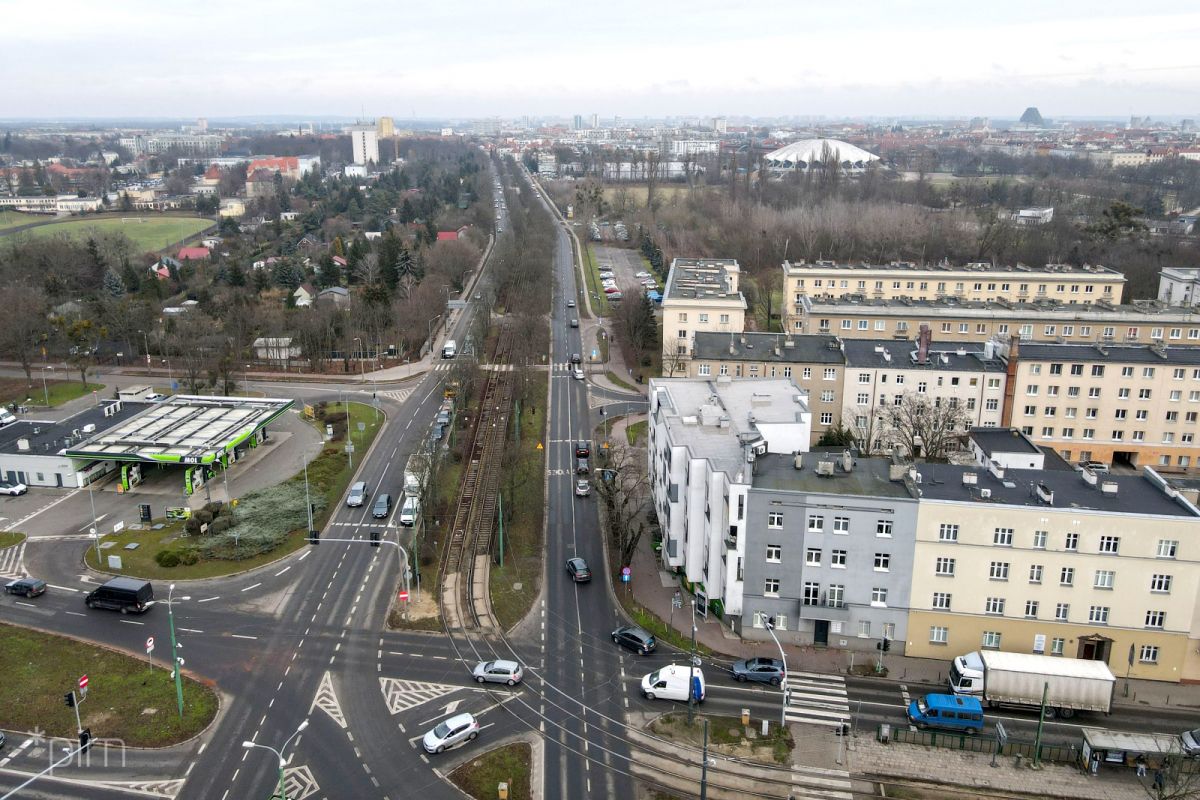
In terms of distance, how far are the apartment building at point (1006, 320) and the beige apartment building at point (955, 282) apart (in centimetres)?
749

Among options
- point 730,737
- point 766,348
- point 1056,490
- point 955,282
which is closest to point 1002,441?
point 1056,490

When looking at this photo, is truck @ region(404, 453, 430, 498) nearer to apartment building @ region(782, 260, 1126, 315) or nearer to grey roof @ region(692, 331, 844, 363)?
grey roof @ region(692, 331, 844, 363)

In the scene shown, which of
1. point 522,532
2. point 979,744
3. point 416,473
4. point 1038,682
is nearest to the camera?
point 979,744

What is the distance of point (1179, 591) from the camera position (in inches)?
1475

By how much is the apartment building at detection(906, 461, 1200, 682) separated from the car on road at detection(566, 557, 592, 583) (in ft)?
54.0

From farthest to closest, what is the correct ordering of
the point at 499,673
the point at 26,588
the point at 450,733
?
1. the point at 26,588
2. the point at 499,673
3. the point at 450,733

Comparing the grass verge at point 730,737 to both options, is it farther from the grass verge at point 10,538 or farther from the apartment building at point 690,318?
the apartment building at point 690,318

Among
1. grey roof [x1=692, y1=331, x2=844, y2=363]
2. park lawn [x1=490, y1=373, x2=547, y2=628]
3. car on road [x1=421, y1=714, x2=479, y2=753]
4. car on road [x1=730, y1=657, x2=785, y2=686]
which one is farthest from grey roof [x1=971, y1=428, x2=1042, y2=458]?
car on road [x1=421, y1=714, x2=479, y2=753]

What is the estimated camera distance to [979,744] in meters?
34.4

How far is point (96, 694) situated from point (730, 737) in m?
26.6

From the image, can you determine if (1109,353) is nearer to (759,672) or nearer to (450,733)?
(759,672)

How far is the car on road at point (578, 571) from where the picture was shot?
153ft

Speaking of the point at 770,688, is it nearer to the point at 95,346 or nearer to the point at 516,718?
the point at 516,718

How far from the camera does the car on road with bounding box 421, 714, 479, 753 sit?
110 feet
